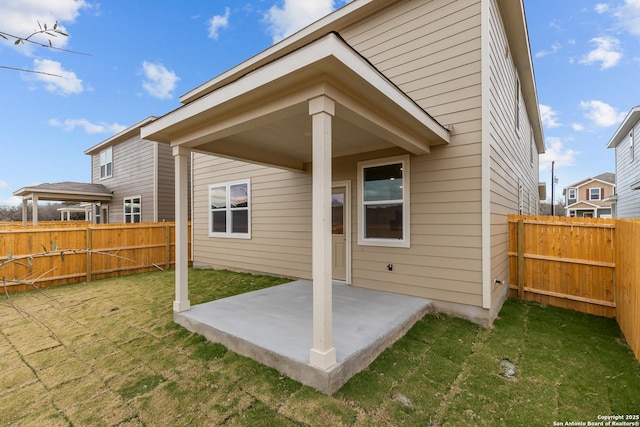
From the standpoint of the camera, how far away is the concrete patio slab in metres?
2.77

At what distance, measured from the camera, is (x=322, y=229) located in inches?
103

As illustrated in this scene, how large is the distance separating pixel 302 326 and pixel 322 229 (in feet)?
5.14

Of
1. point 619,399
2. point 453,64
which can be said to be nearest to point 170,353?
point 619,399

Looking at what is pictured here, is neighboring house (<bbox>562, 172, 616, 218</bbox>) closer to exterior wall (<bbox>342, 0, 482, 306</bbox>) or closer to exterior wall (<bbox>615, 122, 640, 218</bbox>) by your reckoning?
exterior wall (<bbox>615, 122, 640, 218</bbox>)

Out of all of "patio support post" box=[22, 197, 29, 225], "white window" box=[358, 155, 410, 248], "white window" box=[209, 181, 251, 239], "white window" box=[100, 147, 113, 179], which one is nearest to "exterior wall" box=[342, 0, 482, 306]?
"white window" box=[358, 155, 410, 248]

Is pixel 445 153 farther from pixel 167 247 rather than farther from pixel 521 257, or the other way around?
pixel 167 247

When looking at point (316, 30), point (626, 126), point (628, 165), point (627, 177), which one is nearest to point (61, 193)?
point (316, 30)

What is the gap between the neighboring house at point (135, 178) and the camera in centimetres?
1202

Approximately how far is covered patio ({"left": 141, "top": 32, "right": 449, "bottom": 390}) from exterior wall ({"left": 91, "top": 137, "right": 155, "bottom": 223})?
9.23 metres

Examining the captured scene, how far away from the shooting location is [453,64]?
4.45 meters

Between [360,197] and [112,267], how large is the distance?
692cm

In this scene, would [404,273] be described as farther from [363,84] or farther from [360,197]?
[363,84]

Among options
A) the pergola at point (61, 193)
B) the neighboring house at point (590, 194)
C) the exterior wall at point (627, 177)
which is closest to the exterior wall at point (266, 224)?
the pergola at point (61, 193)

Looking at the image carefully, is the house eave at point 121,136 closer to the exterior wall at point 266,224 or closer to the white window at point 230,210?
the exterior wall at point 266,224
